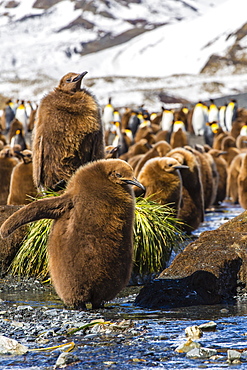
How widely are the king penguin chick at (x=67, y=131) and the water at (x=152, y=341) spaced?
1.48 m

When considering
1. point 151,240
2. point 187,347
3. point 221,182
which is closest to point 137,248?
point 151,240

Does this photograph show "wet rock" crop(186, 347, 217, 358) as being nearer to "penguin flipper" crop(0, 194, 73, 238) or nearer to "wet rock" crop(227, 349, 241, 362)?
"wet rock" crop(227, 349, 241, 362)

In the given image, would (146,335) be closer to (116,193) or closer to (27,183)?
(116,193)

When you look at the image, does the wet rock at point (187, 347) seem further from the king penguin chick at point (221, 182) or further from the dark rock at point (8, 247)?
the king penguin chick at point (221, 182)

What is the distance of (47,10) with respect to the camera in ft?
472

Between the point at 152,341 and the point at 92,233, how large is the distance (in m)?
0.98

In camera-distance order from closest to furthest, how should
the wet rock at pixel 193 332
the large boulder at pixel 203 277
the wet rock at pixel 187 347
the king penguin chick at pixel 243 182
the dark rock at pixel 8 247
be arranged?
1. the wet rock at pixel 187 347
2. the wet rock at pixel 193 332
3. the large boulder at pixel 203 277
4. the dark rock at pixel 8 247
5. the king penguin chick at pixel 243 182

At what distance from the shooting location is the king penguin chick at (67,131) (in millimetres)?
5754

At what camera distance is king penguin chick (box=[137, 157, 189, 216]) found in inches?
289

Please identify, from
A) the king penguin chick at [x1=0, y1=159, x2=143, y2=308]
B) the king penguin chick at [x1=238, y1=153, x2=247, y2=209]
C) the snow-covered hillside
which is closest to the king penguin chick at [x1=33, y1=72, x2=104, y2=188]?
the king penguin chick at [x1=0, y1=159, x2=143, y2=308]

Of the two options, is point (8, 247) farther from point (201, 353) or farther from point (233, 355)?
point (233, 355)

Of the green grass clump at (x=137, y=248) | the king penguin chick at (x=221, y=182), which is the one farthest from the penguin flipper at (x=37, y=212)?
the king penguin chick at (x=221, y=182)

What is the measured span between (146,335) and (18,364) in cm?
84

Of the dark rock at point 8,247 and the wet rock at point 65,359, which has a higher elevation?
the dark rock at point 8,247
